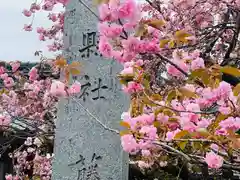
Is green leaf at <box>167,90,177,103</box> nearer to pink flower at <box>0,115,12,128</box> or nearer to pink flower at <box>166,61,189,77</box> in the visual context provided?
pink flower at <box>166,61,189,77</box>

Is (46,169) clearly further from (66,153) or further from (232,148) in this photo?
(232,148)

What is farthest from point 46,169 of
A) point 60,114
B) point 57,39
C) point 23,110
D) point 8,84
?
point 60,114

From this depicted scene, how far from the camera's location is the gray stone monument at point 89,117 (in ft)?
10.3

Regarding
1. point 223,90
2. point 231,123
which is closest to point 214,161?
point 231,123

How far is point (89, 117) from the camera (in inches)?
127

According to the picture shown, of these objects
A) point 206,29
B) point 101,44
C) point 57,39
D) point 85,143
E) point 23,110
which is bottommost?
point 85,143

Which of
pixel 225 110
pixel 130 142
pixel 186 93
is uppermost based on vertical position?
pixel 186 93

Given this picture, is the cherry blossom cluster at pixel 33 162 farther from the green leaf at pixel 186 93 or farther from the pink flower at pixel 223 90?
the pink flower at pixel 223 90

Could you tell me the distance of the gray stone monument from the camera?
314cm

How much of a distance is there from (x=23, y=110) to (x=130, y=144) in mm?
3620

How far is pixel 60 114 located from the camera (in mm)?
3350

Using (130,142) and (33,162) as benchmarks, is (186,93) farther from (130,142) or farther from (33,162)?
(33,162)

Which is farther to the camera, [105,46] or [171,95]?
[171,95]

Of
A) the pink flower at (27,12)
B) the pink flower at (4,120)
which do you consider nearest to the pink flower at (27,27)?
the pink flower at (27,12)
